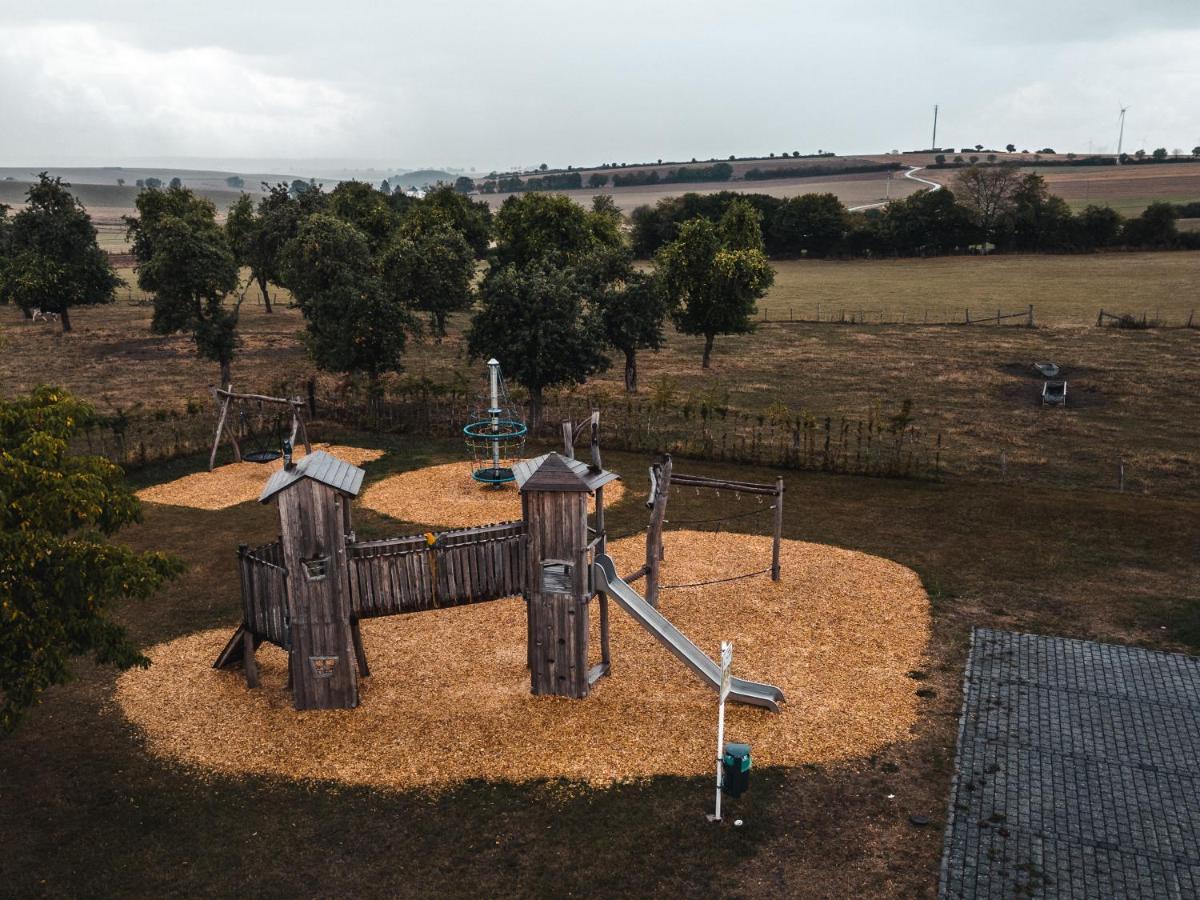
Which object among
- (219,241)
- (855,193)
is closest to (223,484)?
(219,241)

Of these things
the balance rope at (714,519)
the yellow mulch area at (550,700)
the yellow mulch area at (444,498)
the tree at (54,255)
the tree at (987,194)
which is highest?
the tree at (987,194)

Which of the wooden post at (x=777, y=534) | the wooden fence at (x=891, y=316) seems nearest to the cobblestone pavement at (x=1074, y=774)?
the wooden post at (x=777, y=534)

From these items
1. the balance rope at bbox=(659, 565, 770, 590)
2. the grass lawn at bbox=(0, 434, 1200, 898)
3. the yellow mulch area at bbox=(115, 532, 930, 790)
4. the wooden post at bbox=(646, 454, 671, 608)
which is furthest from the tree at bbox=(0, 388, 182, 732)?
the balance rope at bbox=(659, 565, 770, 590)

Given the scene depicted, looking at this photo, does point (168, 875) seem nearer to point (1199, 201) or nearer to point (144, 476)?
point (144, 476)

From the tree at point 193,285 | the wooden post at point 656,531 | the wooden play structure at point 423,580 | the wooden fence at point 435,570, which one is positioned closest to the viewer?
the wooden play structure at point 423,580

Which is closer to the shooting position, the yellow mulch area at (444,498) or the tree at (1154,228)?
the yellow mulch area at (444,498)

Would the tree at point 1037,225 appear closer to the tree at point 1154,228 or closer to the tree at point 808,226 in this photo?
the tree at point 1154,228
